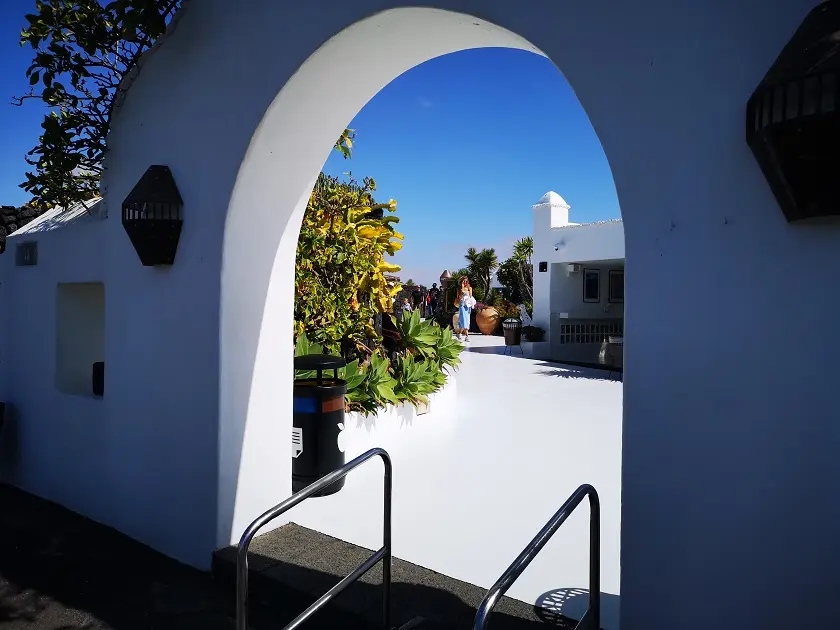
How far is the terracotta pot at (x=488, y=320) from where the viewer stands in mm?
21859

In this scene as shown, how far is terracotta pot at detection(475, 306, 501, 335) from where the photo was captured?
21859mm

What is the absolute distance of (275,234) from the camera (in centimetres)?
356

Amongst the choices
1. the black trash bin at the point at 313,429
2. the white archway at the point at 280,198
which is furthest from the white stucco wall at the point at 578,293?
the white archway at the point at 280,198

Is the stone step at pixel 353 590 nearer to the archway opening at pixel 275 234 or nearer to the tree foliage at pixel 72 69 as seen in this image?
the archway opening at pixel 275 234

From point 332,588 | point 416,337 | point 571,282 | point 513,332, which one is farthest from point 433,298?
point 332,588

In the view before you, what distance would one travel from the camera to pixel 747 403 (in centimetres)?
179

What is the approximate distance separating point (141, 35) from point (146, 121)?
2.05 ft

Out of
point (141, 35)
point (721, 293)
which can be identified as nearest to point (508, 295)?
point (141, 35)

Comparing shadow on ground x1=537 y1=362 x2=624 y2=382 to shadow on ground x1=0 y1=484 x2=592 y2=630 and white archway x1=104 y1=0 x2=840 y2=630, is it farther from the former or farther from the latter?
white archway x1=104 y1=0 x2=840 y2=630

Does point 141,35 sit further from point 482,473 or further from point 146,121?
point 482,473

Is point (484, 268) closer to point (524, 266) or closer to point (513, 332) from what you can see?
point (524, 266)

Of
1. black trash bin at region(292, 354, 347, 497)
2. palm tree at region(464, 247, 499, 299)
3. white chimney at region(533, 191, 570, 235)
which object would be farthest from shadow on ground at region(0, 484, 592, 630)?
palm tree at region(464, 247, 499, 299)

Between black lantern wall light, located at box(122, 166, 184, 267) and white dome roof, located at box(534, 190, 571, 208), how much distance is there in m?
12.7

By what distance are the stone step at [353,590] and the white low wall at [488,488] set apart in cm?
29
